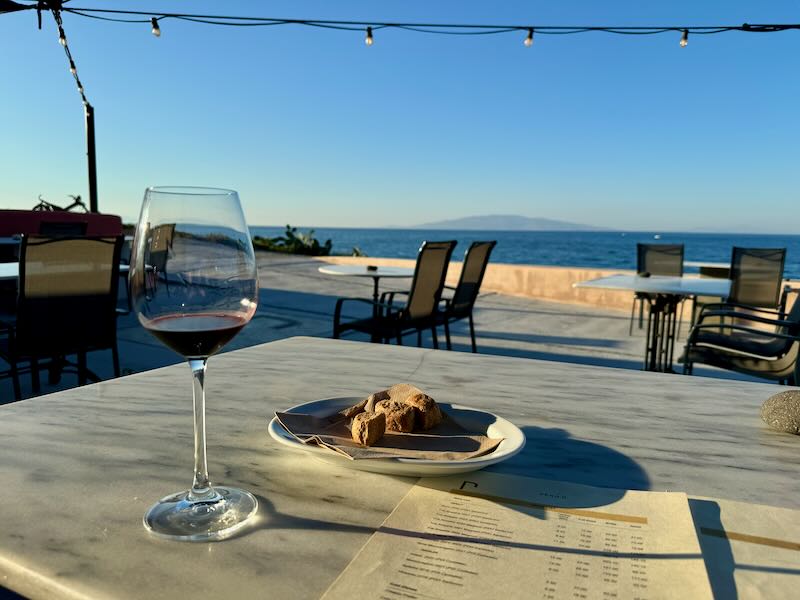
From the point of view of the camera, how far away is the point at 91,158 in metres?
7.33

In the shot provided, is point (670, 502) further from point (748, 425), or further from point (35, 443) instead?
point (35, 443)

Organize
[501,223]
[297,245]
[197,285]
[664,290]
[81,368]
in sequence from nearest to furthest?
[197,285] → [81,368] → [664,290] → [297,245] → [501,223]

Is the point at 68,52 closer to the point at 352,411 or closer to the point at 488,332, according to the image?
the point at 488,332

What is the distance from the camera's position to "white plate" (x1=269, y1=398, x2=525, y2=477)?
0.53 metres

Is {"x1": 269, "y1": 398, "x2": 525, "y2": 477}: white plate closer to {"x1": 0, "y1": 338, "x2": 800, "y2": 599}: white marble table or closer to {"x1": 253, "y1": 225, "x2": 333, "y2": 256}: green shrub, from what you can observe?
{"x1": 0, "y1": 338, "x2": 800, "y2": 599}: white marble table

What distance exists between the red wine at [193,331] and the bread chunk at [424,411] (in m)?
0.23

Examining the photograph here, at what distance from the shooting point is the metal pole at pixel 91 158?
6.96 metres

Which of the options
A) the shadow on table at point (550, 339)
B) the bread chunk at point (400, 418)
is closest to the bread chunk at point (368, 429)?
the bread chunk at point (400, 418)

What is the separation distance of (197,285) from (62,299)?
281 cm

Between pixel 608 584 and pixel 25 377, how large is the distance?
4.42 m

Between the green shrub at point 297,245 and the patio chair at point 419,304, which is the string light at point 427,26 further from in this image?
the green shrub at point 297,245

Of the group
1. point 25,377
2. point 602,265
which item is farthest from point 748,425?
point 602,265

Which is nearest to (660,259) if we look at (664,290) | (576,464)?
(664,290)

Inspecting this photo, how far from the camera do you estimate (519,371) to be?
113 cm
